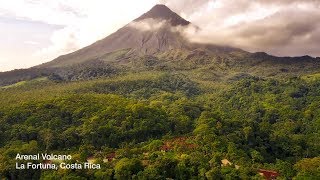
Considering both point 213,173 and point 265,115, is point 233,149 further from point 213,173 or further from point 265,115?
point 265,115

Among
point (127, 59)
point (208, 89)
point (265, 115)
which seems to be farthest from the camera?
point (127, 59)

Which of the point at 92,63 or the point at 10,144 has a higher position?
the point at 92,63

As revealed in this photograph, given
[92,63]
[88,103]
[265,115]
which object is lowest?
→ [265,115]

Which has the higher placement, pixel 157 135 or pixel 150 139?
pixel 157 135

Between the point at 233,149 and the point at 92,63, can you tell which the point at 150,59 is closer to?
the point at 92,63

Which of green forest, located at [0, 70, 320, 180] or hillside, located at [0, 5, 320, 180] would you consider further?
hillside, located at [0, 5, 320, 180]

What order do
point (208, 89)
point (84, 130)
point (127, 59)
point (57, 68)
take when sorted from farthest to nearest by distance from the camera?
point (127, 59) < point (57, 68) < point (208, 89) < point (84, 130)

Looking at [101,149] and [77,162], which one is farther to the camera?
[101,149]

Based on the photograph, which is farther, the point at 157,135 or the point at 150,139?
the point at 157,135

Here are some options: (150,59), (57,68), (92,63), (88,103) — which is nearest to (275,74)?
(150,59)

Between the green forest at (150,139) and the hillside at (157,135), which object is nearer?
the green forest at (150,139)
